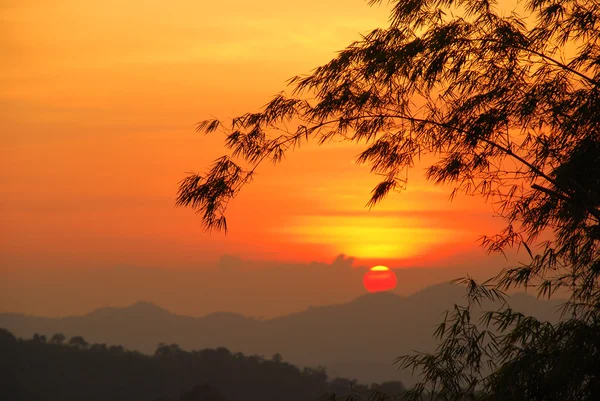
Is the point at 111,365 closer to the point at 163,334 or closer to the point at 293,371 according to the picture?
the point at 293,371

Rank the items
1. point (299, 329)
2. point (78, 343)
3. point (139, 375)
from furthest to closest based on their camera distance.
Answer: point (299, 329), point (78, 343), point (139, 375)

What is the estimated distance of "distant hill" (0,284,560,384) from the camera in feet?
198

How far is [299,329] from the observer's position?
77000 millimetres

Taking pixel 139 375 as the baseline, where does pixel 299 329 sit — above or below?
above

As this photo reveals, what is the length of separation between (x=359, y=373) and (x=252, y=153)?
44830mm

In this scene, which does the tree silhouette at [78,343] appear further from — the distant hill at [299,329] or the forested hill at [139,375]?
the distant hill at [299,329]

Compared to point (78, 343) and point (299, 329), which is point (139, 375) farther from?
point (299, 329)

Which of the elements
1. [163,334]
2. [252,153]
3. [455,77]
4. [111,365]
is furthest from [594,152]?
[163,334]

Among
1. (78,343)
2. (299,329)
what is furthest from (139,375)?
(299,329)

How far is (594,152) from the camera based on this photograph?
6.66 m

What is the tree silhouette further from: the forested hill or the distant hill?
the distant hill

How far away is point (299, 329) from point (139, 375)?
1302 inches

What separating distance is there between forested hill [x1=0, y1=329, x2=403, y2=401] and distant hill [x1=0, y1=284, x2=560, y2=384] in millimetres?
8439

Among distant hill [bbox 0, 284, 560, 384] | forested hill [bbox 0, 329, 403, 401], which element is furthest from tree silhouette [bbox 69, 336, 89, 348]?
distant hill [bbox 0, 284, 560, 384]
